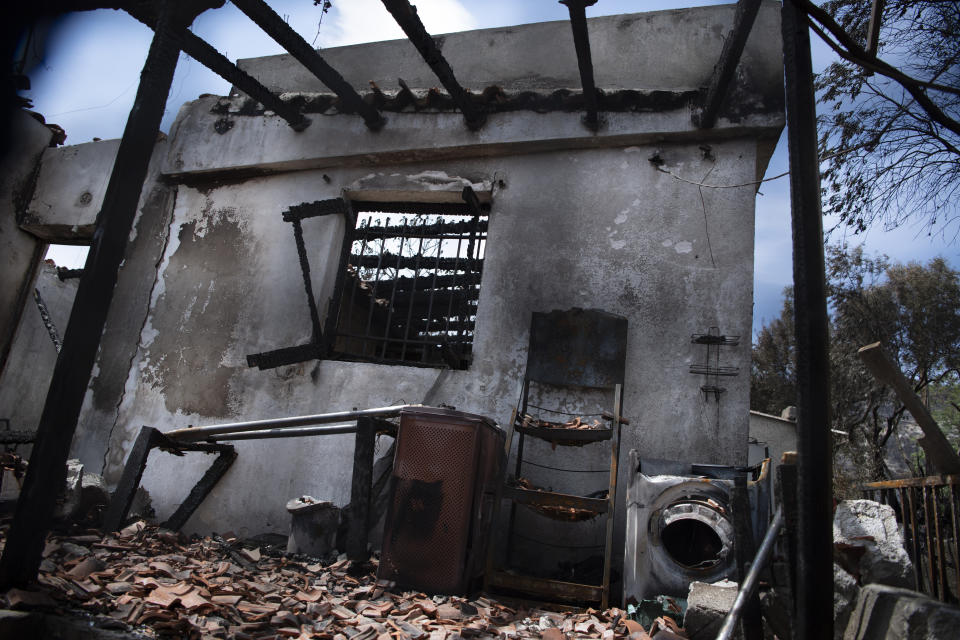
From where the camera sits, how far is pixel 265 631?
11.0 ft

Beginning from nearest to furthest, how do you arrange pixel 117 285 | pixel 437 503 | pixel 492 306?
pixel 437 503 → pixel 492 306 → pixel 117 285

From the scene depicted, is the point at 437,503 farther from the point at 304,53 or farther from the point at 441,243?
the point at 304,53

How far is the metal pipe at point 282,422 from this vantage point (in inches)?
201

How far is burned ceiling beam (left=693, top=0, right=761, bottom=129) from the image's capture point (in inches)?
213

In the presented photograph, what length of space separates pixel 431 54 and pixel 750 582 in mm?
5339

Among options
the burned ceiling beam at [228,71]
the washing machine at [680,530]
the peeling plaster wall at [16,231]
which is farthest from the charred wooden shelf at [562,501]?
the peeling plaster wall at [16,231]

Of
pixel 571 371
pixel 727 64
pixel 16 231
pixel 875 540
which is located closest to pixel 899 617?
pixel 875 540

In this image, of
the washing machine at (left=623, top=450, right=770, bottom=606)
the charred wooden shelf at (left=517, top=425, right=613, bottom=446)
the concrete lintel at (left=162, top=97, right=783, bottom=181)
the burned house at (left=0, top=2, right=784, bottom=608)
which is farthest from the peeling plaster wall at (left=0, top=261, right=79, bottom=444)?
the washing machine at (left=623, top=450, right=770, bottom=606)

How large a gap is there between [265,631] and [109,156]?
777 cm

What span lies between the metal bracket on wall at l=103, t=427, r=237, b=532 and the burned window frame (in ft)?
3.54

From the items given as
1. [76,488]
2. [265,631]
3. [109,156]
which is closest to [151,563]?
[265,631]

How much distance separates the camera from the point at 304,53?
6.47m

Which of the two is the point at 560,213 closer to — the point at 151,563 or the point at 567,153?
the point at 567,153

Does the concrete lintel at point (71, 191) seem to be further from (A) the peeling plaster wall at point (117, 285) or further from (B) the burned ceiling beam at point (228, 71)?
(B) the burned ceiling beam at point (228, 71)
